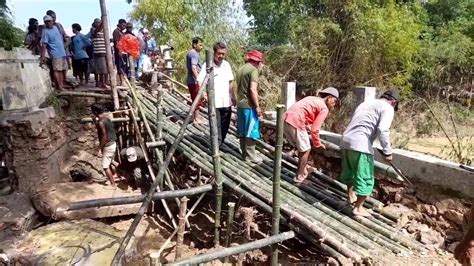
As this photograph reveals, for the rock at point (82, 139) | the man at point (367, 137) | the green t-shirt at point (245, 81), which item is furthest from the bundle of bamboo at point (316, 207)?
the rock at point (82, 139)

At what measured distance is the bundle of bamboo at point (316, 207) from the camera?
142 inches

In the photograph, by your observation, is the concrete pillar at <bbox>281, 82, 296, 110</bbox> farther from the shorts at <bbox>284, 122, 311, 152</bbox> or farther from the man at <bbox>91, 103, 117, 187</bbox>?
the man at <bbox>91, 103, 117, 187</bbox>

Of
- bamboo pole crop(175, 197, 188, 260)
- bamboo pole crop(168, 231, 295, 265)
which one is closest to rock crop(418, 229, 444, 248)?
bamboo pole crop(168, 231, 295, 265)

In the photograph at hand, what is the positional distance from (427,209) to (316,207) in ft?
4.02

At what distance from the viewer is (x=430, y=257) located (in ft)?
11.7

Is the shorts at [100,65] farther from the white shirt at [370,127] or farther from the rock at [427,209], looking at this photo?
the rock at [427,209]

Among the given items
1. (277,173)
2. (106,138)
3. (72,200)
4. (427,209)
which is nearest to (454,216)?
(427,209)

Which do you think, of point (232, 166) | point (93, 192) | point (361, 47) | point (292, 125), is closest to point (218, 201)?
point (232, 166)

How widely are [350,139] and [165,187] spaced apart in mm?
3316

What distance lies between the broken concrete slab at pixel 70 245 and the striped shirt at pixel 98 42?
4087mm

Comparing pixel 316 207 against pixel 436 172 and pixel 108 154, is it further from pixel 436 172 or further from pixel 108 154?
pixel 108 154

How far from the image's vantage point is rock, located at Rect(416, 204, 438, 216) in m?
4.25

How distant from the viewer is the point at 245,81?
5062 mm

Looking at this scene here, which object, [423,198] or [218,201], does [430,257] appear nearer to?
[423,198]
